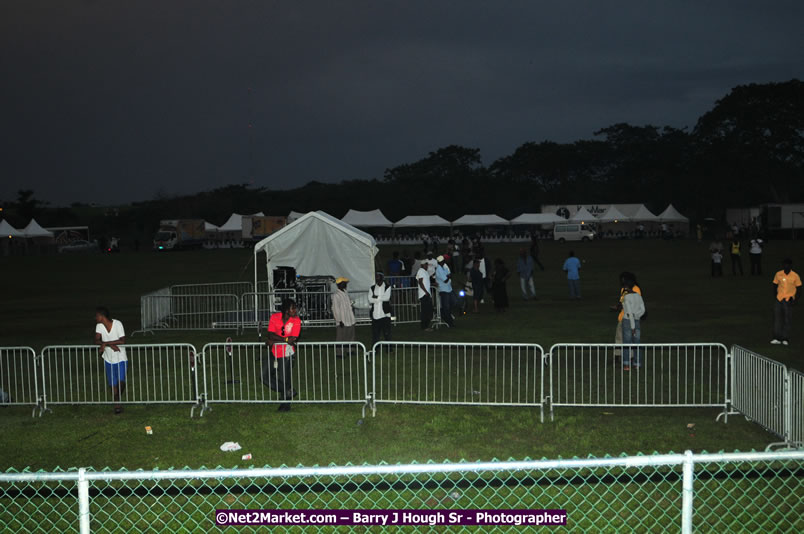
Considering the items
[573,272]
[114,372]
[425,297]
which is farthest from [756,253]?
[114,372]

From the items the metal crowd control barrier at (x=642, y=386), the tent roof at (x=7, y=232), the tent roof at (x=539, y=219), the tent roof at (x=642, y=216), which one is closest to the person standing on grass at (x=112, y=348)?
the metal crowd control barrier at (x=642, y=386)

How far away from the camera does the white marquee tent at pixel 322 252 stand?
20172mm

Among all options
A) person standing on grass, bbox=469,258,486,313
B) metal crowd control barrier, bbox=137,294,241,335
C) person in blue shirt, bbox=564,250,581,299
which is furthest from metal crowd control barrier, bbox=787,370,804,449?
person in blue shirt, bbox=564,250,581,299

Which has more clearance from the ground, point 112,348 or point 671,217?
point 671,217

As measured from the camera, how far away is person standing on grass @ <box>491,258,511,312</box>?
19281mm

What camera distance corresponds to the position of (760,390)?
8.38m

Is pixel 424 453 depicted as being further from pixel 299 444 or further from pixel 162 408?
pixel 162 408

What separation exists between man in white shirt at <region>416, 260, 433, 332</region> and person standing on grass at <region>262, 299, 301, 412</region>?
661cm

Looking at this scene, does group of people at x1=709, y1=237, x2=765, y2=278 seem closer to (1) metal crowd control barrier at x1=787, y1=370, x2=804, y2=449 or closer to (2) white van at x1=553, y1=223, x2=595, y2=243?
(1) metal crowd control barrier at x1=787, y1=370, x2=804, y2=449

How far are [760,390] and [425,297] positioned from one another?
29.9 ft

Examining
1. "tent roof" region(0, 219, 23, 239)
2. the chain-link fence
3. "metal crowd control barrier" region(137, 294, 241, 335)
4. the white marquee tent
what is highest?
"tent roof" region(0, 219, 23, 239)

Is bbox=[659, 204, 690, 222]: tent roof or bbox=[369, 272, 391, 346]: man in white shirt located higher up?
bbox=[659, 204, 690, 222]: tent roof

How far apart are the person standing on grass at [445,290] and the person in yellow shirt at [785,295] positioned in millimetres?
7161

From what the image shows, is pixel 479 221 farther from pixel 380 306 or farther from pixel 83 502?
pixel 83 502
